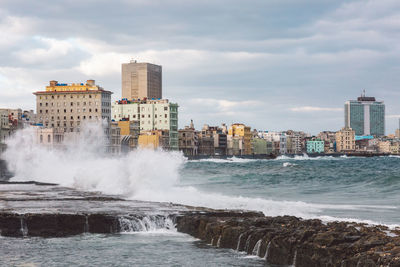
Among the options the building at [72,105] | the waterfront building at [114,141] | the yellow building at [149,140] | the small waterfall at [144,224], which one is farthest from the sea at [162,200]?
the yellow building at [149,140]

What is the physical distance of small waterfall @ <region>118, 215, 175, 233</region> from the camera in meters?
24.0

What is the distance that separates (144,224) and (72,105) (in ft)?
430

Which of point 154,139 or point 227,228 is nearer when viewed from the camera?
point 227,228

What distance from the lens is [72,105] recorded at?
152 metres

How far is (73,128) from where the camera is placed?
15050 centimetres

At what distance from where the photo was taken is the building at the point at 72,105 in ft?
490

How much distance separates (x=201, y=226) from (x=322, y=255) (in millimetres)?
7251

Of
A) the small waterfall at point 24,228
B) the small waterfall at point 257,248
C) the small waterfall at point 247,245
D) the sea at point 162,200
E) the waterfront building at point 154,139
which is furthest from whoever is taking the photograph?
the waterfront building at point 154,139

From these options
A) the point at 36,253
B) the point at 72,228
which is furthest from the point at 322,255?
the point at 72,228

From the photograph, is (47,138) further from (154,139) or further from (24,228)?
(24,228)

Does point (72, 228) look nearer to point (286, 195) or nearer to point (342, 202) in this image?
point (342, 202)

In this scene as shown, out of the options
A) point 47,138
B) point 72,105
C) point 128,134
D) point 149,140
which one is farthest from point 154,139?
point 47,138

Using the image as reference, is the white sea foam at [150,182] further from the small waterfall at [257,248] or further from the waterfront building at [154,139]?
the waterfront building at [154,139]

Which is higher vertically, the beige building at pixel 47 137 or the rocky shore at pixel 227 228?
the beige building at pixel 47 137
